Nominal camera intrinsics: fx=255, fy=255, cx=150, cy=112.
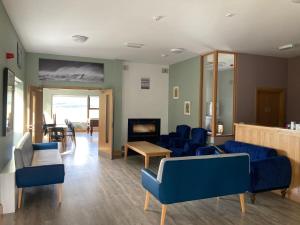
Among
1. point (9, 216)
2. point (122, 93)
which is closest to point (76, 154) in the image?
point (122, 93)

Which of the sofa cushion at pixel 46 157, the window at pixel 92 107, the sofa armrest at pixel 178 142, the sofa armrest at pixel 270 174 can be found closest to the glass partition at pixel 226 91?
the sofa armrest at pixel 178 142

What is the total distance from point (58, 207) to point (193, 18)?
3540 millimetres

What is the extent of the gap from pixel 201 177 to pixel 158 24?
2.58 metres

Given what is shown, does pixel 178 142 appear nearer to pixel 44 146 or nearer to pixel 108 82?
pixel 108 82

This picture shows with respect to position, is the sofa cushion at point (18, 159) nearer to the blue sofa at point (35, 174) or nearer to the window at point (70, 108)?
the blue sofa at point (35, 174)

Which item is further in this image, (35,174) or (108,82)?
(108,82)

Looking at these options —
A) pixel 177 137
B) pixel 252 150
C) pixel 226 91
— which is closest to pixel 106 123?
pixel 177 137

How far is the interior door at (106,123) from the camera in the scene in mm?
7188

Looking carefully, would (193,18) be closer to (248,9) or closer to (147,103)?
(248,9)

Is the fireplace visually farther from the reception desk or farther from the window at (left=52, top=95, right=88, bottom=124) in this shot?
the window at (left=52, top=95, right=88, bottom=124)

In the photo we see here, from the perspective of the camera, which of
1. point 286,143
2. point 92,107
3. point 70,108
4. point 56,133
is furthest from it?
point 92,107

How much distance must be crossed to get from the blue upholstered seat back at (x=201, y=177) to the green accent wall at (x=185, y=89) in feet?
11.1

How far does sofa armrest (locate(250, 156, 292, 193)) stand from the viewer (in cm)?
400

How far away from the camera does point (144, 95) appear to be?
27.2 feet
